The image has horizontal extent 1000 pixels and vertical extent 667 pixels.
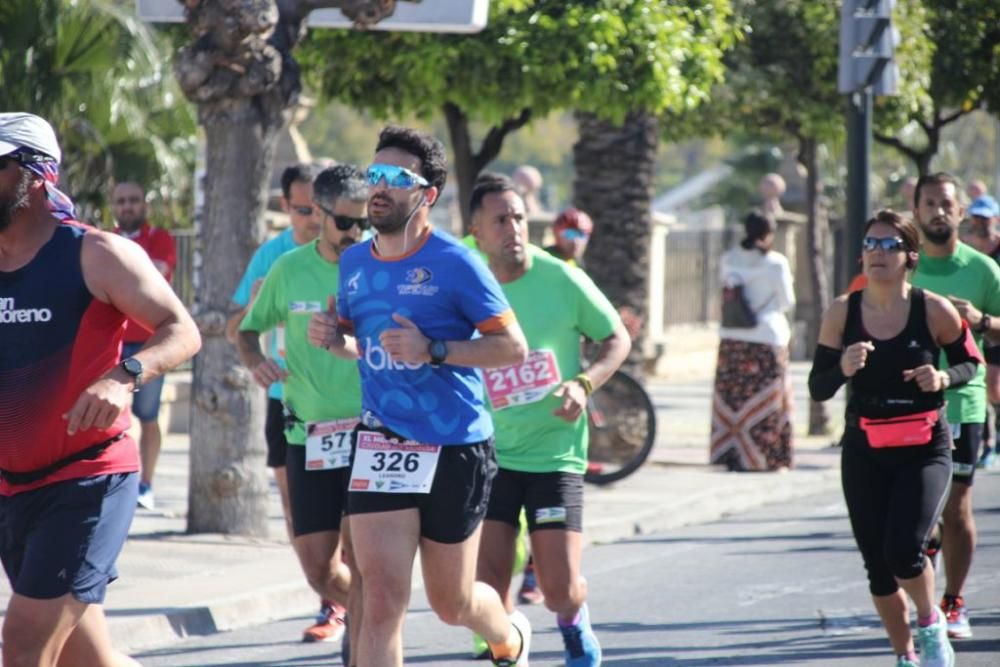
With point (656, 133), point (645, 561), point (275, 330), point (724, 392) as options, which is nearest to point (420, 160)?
point (275, 330)

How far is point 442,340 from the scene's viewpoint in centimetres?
573

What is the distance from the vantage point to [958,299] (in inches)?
311

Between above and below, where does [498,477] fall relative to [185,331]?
below

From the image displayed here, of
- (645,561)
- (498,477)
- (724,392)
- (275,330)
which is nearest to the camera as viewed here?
(498,477)

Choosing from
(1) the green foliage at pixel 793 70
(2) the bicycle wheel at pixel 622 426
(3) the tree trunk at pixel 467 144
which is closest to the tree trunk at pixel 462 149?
(3) the tree trunk at pixel 467 144

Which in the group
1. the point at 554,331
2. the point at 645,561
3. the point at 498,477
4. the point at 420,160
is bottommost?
the point at 645,561

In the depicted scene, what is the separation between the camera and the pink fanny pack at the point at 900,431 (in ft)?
22.5

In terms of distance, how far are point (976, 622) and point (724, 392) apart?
6.01 meters

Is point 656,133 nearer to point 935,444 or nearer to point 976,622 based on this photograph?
point 976,622

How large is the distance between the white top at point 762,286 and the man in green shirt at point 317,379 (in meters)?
6.83

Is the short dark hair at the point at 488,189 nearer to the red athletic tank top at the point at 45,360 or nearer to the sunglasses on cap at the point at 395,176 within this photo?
the sunglasses on cap at the point at 395,176

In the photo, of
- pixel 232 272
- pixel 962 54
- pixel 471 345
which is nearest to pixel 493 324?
pixel 471 345

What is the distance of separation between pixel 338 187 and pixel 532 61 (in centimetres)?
516

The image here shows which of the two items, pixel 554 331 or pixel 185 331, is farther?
pixel 554 331
